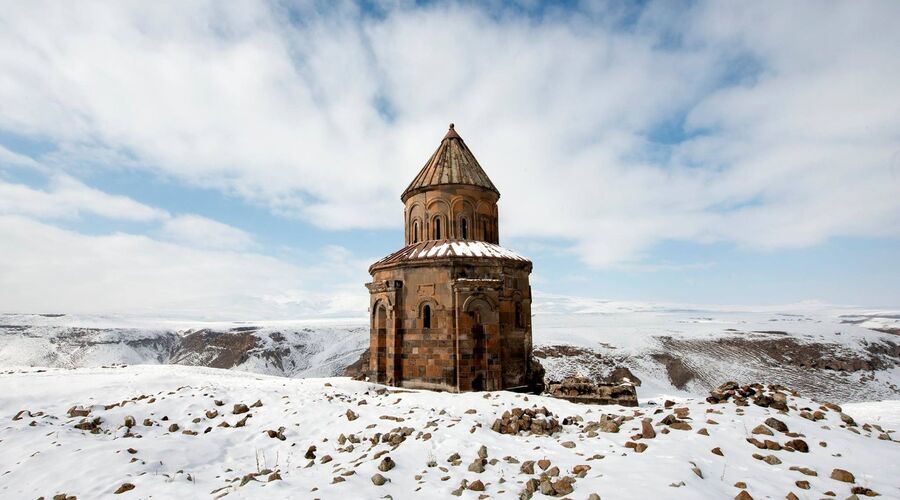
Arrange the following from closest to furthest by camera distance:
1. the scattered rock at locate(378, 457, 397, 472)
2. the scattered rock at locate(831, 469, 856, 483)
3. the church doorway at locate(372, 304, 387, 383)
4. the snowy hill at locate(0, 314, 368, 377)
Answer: the scattered rock at locate(831, 469, 856, 483), the scattered rock at locate(378, 457, 397, 472), the church doorway at locate(372, 304, 387, 383), the snowy hill at locate(0, 314, 368, 377)

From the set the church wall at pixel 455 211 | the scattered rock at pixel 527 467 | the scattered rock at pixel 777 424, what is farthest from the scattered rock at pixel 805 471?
the church wall at pixel 455 211

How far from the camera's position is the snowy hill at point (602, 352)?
34.4m

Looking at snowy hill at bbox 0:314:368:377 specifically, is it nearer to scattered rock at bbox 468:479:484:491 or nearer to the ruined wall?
the ruined wall

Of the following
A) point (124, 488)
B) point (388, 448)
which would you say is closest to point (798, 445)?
point (388, 448)

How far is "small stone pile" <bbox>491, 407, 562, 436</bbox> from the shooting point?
904 centimetres

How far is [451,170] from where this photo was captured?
56.3 ft

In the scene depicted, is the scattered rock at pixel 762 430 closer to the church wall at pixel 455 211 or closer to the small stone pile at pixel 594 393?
the small stone pile at pixel 594 393

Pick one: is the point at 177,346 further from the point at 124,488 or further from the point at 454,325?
the point at 124,488

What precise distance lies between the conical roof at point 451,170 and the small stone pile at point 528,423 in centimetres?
912

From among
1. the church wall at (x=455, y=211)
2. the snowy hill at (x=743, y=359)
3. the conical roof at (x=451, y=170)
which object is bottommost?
the snowy hill at (x=743, y=359)

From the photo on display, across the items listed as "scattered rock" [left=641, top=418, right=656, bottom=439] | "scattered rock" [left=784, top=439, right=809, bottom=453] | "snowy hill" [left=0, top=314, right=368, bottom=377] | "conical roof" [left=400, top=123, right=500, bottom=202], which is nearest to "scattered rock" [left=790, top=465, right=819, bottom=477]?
"scattered rock" [left=784, top=439, right=809, bottom=453]

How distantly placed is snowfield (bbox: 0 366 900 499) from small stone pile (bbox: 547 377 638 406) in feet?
4.80

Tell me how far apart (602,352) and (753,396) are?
30204 mm

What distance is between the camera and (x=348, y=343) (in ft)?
183
